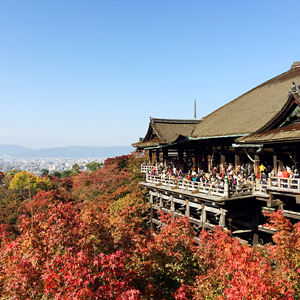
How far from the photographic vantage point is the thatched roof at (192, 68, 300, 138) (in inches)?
742

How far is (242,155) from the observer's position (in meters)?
20.6

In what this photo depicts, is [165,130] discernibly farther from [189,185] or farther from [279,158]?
[279,158]

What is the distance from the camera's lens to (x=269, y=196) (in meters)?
14.7

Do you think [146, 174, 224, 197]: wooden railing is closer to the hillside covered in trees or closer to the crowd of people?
the crowd of people

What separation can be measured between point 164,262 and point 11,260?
553 cm

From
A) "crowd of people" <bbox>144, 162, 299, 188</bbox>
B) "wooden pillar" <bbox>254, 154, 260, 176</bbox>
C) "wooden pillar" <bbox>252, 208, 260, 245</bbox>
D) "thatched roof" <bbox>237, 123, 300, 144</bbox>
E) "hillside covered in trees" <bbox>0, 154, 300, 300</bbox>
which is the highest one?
"thatched roof" <bbox>237, 123, 300, 144</bbox>

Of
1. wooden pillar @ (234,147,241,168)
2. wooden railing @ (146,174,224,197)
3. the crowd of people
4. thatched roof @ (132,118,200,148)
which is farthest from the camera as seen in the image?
thatched roof @ (132,118,200,148)

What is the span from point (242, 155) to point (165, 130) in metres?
9.77

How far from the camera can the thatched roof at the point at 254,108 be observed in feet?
61.9

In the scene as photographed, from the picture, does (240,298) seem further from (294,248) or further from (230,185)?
(230,185)

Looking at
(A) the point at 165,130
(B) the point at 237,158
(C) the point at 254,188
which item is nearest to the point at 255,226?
(C) the point at 254,188

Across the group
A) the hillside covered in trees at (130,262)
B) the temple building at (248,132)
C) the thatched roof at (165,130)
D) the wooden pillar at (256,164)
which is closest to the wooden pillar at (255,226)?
the wooden pillar at (256,164)

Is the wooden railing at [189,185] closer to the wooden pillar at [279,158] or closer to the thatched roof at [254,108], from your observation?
the wooden pillar at [279,158]

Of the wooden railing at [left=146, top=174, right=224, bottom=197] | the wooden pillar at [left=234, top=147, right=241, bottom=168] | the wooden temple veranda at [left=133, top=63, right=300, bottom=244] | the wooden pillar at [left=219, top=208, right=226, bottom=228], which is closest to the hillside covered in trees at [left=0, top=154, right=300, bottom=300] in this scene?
the wooden temple veranda at [left=133, top=63, right=300, bottom=244]
